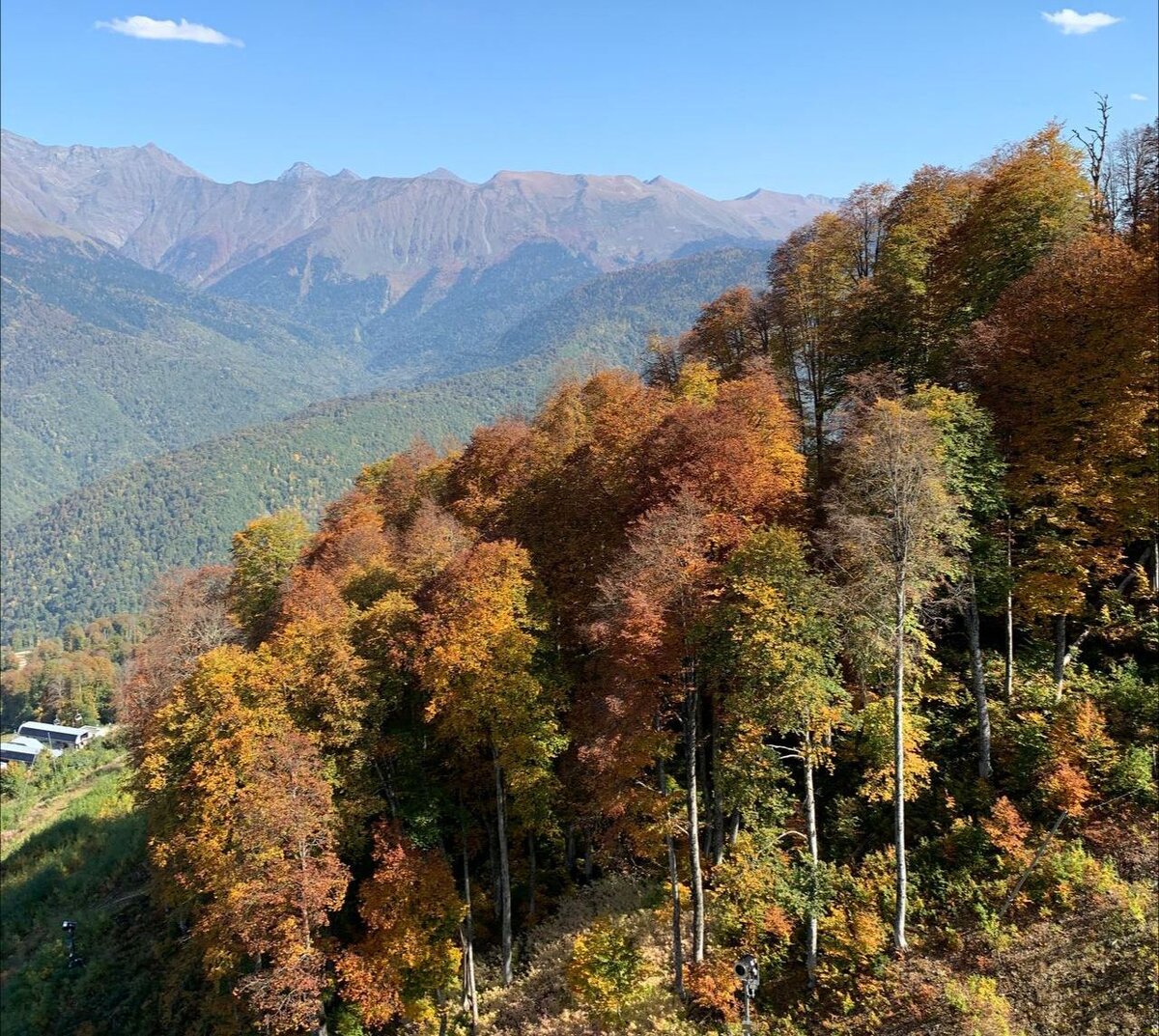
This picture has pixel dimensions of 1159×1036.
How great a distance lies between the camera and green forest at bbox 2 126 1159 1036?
57.4 feet

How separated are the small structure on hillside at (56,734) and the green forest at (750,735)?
362 ft

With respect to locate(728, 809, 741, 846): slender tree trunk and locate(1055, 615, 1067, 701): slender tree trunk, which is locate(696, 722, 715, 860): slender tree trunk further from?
locate(1055, 615, 1067, 701): slender tree trunk

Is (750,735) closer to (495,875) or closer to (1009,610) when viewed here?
(1009,610)

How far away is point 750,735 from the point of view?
18.9m

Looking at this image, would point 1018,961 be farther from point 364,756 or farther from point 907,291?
point 907,291

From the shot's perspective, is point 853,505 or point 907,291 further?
point 907,291

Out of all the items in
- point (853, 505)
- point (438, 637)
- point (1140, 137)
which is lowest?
point (438, 637)

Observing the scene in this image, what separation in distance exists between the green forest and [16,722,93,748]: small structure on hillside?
110m

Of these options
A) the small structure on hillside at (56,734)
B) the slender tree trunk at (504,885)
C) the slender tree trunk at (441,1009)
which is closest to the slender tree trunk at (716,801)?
the slender tree trunk at (504,885)

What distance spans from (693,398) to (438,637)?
18472 mm

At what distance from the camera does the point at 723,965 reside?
19.0 m

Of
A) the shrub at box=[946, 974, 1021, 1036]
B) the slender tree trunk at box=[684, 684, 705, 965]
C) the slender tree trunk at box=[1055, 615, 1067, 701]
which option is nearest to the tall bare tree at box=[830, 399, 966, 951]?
the shrub at box=[946, 974, 1021, 1036]

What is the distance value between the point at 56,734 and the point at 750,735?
14879 centimetres

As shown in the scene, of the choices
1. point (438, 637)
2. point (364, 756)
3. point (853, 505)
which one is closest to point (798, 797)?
point (853, 505)
